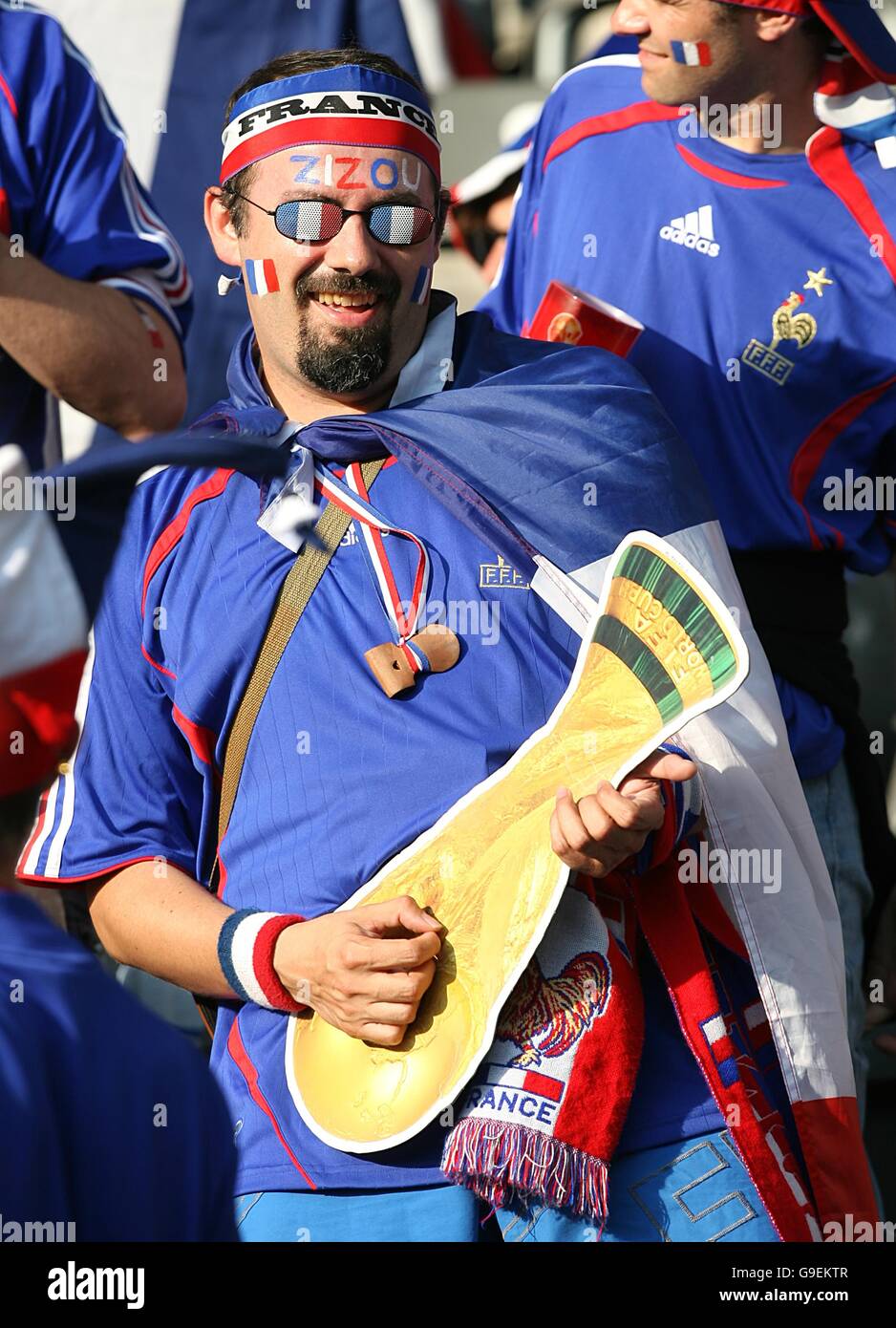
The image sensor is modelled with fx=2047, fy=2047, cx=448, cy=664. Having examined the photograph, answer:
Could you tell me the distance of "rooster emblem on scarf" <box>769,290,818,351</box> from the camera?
367cm

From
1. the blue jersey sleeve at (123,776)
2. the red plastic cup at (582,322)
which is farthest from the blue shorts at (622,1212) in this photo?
the red plastic cup at (582,322)

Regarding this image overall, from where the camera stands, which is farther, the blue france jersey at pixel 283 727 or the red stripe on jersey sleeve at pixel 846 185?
the red stripe on jersey sleeve at pixel 846 185

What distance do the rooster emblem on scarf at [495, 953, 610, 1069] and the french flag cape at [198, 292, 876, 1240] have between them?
0.13 meters

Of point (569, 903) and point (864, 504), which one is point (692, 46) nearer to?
point (864, 504)

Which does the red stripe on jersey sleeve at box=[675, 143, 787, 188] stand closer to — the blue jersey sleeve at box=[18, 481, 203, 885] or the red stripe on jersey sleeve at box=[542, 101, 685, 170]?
the red stripe on jersey sleeve at box=[542, 101, 685, 170]

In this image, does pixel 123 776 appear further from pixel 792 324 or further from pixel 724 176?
pixel 724 176

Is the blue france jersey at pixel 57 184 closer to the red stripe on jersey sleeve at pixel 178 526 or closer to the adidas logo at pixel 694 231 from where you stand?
the red stripe on jersey sleeve at pixel 178 526

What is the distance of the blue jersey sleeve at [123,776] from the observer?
10.1 feet

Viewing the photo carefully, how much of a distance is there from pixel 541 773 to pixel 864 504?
120 centimetres

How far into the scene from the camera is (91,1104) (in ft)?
6.15

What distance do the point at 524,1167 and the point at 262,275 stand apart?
1447mm

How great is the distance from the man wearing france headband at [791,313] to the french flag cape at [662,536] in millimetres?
440

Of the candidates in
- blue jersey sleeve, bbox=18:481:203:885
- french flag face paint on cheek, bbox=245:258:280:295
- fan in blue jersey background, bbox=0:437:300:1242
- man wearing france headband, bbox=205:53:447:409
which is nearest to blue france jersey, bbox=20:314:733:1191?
blue jersey sleeve, bbox=18:481:203:885

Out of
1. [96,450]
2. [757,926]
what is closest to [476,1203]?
[757,926]
